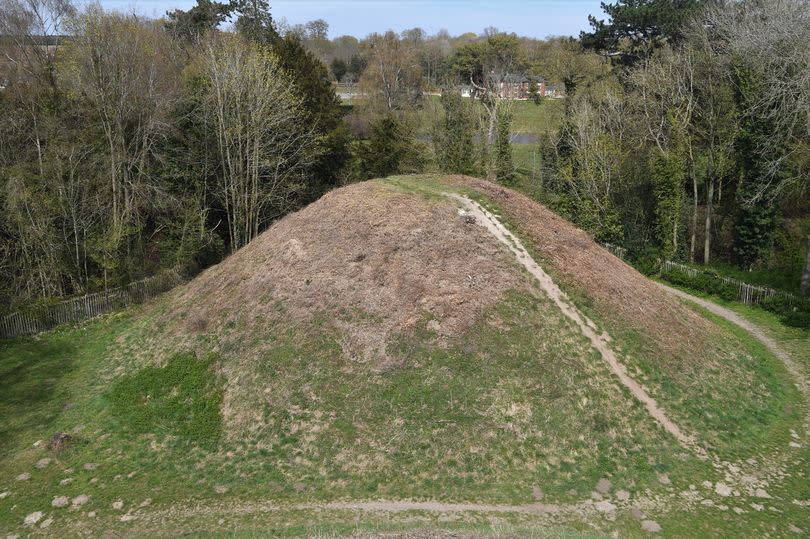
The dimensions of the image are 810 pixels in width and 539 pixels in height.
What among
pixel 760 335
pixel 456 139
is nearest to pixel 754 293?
pixel 760 335

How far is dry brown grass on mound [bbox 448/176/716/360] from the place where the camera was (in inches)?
862

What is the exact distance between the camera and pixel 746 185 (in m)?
33.8

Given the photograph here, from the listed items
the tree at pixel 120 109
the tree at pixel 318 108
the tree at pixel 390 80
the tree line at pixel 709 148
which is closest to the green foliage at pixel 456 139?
the tree line at pixel 709 148

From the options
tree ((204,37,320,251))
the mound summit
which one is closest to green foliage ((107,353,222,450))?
the mound summit

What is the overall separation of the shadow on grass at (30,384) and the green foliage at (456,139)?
1047 inches

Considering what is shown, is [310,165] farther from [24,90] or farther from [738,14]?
[738,14]

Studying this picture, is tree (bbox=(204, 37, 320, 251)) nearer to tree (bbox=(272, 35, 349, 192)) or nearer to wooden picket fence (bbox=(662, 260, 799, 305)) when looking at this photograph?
tree (bbox=(272, 35, 349, 192))

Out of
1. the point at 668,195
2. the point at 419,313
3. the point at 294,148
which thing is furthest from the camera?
the point at 294,148

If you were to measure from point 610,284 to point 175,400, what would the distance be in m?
17.2

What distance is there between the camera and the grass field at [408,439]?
15.0m

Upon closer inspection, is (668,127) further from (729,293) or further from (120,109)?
(120,109)

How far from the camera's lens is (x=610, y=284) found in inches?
922

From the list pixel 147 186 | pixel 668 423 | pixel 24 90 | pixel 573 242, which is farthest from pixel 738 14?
pixel 24 90

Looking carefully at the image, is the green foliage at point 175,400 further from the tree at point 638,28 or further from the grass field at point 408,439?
the tree at point 638,28
